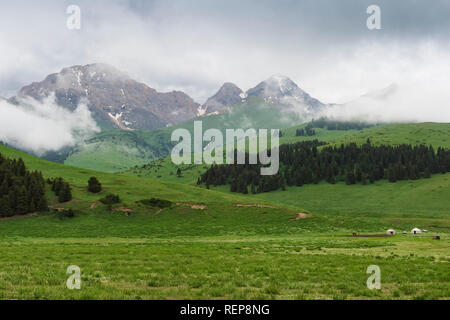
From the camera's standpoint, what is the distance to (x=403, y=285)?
17812 millimetres

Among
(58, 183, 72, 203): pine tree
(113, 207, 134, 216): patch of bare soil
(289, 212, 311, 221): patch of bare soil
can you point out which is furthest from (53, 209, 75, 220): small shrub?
(289, 212, 311, 221): patch of bare soil

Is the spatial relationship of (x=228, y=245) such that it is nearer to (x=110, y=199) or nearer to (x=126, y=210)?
(x=126, y=210)

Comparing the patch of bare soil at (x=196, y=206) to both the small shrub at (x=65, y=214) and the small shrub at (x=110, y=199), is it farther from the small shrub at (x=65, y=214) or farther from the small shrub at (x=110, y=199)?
the small shrub at (x=65, y=214)

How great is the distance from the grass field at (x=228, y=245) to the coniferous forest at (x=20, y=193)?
10.8 ft

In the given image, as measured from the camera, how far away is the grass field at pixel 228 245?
17.5 m

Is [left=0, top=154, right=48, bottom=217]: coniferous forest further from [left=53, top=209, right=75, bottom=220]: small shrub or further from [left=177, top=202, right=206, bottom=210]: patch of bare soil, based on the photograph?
[left=177, top=202, right=206, bottom=210]: patch of bare soil

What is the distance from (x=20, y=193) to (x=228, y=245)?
6166 cm

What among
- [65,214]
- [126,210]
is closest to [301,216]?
[126,210]

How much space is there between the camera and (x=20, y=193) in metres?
80.8

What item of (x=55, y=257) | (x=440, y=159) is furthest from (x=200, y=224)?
(x=440, y=159)

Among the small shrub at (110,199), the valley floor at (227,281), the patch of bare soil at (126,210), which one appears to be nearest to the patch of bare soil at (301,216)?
the patch of bare soil at (126,210)

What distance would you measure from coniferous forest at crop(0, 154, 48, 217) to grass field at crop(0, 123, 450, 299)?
3302 millimetres

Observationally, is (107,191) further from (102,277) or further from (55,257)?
(102,277)
